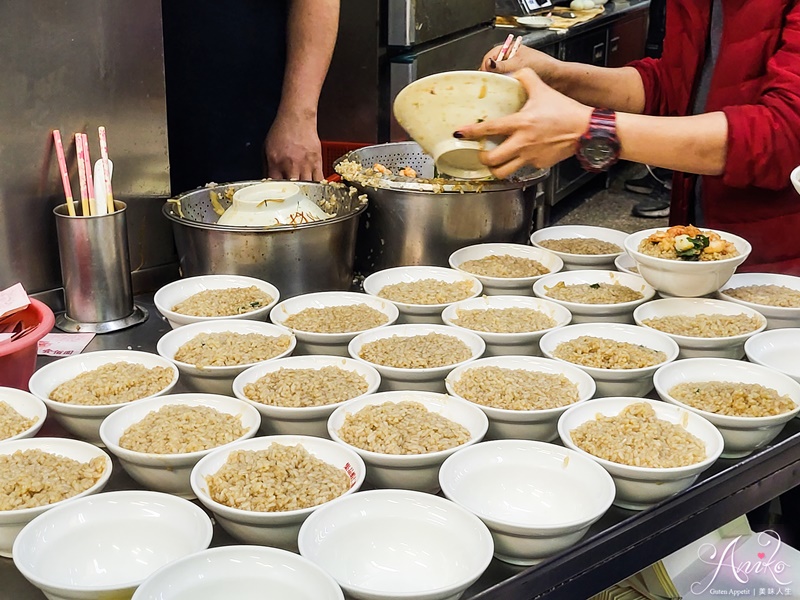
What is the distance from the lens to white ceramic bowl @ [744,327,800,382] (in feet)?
5.81

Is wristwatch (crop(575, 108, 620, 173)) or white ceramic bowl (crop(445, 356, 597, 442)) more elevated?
wristwatch (crop(575, 108, 620, 173))

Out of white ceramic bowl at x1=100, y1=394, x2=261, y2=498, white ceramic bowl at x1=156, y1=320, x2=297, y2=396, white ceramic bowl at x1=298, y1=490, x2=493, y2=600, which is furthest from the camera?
white ceramic bowl at x1=156, y1=320, x2=297, y2=396

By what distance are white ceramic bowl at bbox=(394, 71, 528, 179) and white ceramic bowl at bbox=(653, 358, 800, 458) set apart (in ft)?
2.29

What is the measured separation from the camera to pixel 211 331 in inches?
71.3

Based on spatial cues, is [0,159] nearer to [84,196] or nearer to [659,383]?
[84,196]

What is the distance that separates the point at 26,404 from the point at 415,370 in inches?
27.1

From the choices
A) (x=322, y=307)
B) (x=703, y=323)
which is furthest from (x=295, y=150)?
(x=703, y=323)

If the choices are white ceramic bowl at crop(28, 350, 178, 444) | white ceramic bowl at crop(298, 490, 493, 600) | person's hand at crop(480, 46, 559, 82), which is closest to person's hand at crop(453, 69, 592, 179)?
person's hand at crop(480, 46, 559, 82)

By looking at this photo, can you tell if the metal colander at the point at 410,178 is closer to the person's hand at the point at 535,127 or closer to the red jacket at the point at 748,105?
the person's hand at the point at 535,127

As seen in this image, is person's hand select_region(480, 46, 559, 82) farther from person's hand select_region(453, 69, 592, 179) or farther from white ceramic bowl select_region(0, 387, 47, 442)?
white ceramic bowl select_region(0, 387, 47, 442)

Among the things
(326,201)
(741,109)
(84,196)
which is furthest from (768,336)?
(84,196)

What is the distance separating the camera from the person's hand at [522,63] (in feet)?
7.78

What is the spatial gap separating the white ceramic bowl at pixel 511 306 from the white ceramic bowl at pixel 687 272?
210mm

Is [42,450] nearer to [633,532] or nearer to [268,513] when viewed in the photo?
[268,513]
